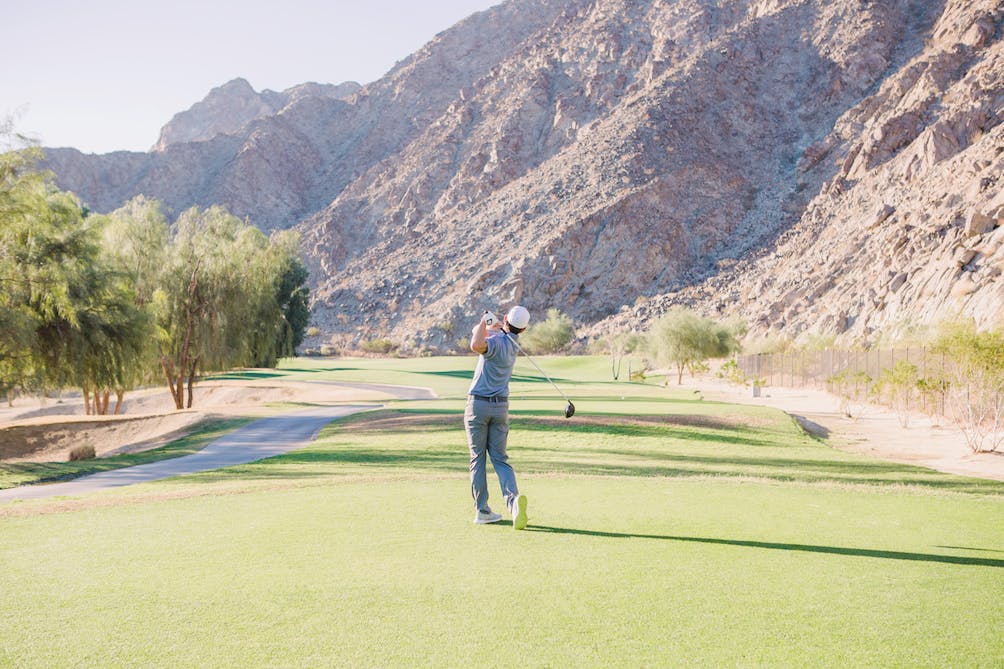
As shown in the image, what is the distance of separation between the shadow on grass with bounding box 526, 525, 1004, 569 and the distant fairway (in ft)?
0.11

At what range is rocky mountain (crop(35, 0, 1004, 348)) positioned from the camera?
65.6 metres

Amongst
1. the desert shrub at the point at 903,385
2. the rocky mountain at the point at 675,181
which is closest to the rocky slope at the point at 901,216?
the rocky mountain at the point at 675,181

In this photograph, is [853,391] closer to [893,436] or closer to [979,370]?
[893,436]

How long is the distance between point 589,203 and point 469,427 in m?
82.4

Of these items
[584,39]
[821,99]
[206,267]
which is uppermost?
[584,39]

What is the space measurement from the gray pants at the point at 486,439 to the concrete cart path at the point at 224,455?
313 inches

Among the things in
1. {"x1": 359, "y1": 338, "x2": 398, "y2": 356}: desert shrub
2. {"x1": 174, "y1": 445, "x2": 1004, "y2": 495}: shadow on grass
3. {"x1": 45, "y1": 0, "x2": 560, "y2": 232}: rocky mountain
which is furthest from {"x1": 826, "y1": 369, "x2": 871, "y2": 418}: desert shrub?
{"x1": 45, "y1": 0, "x2": 560, "y2": 232}: rocky mountain

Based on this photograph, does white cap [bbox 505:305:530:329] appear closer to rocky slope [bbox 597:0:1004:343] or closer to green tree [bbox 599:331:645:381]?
rocky slope [bbox 597:0:1004:343]

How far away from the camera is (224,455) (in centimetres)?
1845

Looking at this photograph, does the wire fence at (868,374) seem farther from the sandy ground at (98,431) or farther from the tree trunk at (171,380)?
the tree trunk at (171,380)

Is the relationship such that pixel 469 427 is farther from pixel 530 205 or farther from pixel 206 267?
pixel 530 205

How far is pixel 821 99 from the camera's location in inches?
3617

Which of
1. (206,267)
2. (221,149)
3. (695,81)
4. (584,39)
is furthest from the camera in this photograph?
(221,149)

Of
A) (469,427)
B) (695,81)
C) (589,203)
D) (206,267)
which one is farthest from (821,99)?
(469,427)
